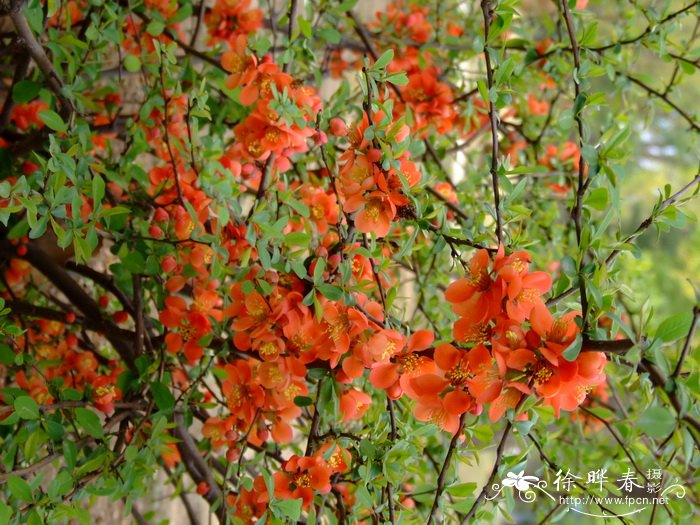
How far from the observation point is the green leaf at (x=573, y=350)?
1.00 ft

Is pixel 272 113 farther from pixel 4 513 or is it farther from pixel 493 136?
pixel 4 513

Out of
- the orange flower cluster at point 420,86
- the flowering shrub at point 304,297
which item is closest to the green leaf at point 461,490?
the flowering shrub at point 304,297

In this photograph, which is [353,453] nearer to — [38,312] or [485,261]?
[485,261]

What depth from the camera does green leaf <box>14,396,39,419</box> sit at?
17.1 inches

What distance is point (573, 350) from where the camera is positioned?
0.31 meters

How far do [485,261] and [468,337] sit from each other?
4 centimetres

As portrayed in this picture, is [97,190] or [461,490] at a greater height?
[97,190]

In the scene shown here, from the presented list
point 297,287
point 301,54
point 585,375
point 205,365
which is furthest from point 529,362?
point 301,54

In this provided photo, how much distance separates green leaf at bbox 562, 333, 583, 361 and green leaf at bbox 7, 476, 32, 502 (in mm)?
323

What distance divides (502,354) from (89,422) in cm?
28

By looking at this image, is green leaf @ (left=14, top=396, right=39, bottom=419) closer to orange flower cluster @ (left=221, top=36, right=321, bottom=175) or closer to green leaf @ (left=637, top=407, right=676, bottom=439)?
orange flower cluster @ (left=221, top=36, right=321, bottom=175)

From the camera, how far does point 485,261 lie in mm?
363

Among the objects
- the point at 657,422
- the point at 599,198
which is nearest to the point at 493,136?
the point at 599,198

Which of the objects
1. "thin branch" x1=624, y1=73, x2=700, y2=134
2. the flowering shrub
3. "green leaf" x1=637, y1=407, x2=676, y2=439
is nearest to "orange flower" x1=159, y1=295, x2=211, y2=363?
the flowering shrub
